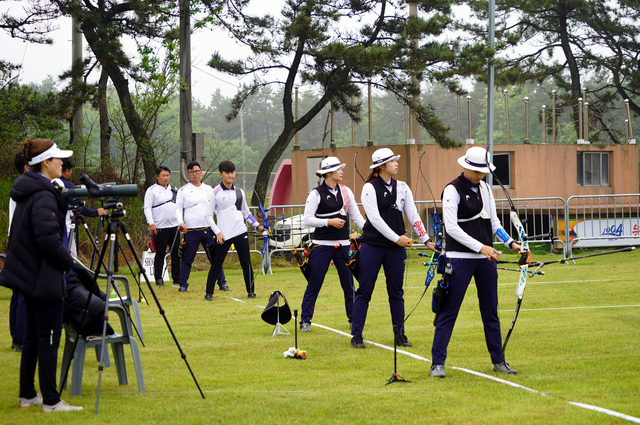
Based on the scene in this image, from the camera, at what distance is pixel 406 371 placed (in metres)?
6.04

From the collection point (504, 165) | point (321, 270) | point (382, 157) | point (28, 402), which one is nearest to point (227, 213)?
point (321, 270)

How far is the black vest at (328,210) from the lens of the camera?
7988 millimetres

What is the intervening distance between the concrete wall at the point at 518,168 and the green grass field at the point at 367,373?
12455 mm

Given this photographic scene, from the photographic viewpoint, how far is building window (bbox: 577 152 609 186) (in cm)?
2609

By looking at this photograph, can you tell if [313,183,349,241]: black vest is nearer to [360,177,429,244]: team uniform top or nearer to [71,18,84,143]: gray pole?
[360,177,429,244]: team uniform top

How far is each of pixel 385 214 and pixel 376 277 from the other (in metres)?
0.62

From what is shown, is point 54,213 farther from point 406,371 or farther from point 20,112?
point 20,112

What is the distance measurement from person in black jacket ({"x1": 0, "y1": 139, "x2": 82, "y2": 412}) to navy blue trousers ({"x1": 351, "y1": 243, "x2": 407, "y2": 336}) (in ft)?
10.0

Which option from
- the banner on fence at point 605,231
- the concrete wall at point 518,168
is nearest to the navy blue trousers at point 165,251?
the banner on fence at point 605,231

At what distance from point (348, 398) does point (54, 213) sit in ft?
7.59

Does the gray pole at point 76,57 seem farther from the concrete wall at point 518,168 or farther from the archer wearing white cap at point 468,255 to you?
the archer wearing white cap at point 468,255

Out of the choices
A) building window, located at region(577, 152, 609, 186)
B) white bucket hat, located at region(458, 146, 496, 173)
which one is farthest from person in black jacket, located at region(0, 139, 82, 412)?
building window, located at region(577, 152, 609, 186)

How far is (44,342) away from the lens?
188 inches

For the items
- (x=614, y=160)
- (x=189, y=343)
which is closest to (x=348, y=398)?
(x=189, y=343)
